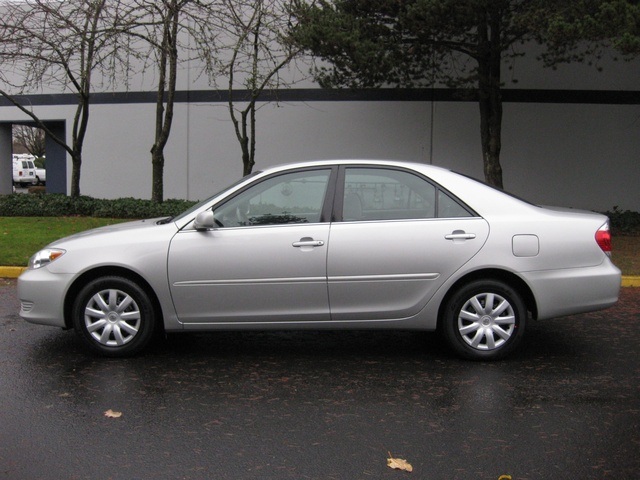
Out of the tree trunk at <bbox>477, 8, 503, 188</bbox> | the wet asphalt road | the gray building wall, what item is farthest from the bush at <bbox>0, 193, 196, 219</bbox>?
the wet asphalt road

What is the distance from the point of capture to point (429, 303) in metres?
5.70

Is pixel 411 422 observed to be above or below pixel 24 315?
below

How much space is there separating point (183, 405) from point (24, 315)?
1965 mm

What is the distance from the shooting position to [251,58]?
54.2 ft

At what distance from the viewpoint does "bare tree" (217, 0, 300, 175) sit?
14945 mm

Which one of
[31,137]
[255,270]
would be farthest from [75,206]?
[31,137]

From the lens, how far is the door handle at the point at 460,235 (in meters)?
5.65

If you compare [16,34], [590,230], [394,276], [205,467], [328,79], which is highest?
[16,34]

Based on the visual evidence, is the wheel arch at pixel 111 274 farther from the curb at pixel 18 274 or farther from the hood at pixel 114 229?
the curb at pixel 18 274

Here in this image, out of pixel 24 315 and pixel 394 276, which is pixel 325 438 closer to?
pixel 394 276

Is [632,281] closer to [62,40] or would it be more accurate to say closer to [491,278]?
[491,278]

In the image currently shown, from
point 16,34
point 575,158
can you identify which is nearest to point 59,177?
point 16,34

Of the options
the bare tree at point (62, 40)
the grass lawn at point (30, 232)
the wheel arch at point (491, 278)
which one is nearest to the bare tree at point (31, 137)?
the bare tree at point (62, 40)

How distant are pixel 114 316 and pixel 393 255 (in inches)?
90.9
